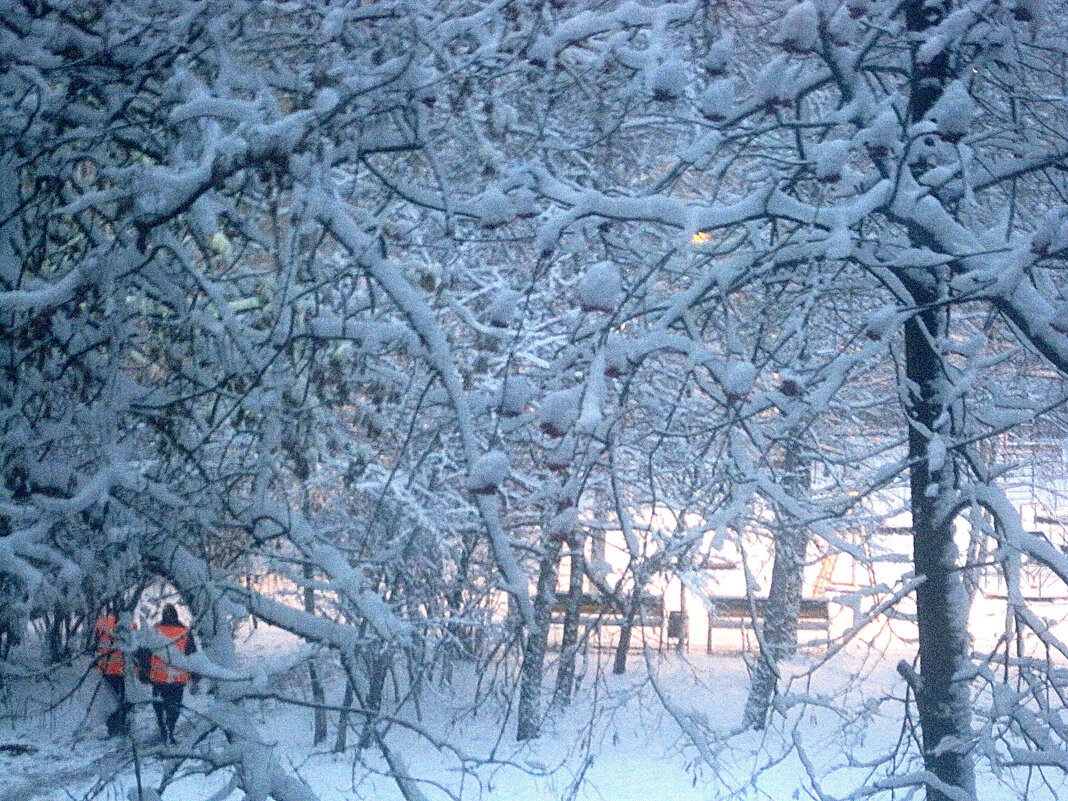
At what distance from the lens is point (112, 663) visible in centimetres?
464

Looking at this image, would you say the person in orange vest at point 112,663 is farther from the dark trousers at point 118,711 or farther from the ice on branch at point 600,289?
the ice on branch at point 600,289

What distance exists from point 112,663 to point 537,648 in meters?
2.91

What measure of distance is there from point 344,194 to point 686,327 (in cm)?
187

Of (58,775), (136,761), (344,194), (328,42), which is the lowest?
(136,761)

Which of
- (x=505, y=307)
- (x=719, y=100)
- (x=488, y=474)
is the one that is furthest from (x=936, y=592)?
(x=488, y=474)

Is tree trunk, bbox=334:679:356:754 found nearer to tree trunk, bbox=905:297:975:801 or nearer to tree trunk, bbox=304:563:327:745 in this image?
tree trunk, bbox=304:563:327:745

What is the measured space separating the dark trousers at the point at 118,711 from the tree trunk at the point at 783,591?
7.49 ft

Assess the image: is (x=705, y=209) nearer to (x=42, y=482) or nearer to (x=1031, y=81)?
(x=42, y=482)

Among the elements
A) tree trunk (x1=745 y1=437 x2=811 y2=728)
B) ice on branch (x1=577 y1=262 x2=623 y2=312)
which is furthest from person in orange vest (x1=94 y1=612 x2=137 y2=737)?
tree trunk (x1=745 y1=437 x2=811 y2=728)

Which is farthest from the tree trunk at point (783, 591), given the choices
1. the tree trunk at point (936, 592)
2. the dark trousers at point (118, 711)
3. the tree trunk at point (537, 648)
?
the dark trousers at point (118, 711)

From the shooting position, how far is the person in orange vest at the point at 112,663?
4309 mm

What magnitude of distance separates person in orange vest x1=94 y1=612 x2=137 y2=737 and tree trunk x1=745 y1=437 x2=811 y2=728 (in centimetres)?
229

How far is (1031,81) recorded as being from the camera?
22.8 ft

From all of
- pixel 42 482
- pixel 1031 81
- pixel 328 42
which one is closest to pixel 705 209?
pixel 328 42
